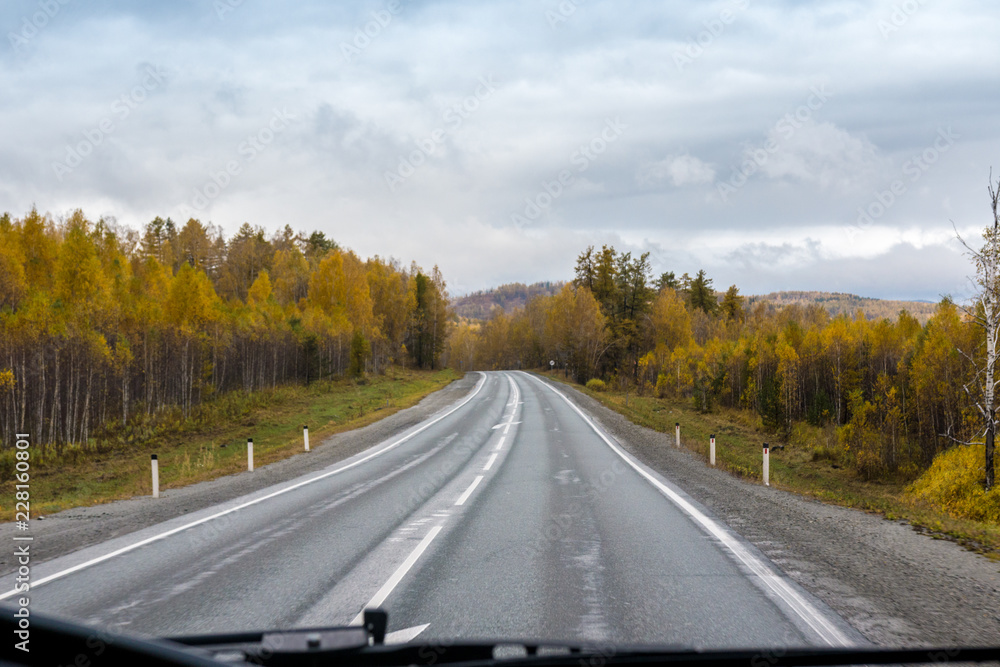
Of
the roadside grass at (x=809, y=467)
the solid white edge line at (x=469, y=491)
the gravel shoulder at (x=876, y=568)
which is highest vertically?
the gravel shoulder at (x=876, y=568)

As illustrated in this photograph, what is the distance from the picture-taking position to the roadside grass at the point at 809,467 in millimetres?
7379

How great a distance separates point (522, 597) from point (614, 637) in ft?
3.37

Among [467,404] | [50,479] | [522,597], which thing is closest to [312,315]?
[467,404]

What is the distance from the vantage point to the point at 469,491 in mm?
9781

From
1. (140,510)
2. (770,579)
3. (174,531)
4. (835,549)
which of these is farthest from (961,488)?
(140,510)

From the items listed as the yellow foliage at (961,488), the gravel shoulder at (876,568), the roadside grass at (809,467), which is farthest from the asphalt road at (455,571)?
the yellow foliage at (961,488)

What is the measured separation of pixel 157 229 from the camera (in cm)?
7612

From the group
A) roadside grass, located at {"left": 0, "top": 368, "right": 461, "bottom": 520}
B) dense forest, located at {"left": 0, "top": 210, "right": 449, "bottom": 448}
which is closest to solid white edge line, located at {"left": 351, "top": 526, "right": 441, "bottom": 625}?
roadside grass, located at {"left": 0, "top": 368, "right": 461, "bottom": 520}

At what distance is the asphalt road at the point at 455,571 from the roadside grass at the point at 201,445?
15.5 ft

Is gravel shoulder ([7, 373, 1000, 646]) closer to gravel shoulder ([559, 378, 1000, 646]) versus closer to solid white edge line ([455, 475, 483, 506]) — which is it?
gravel shoulder ([559, 378, 1000, 646])

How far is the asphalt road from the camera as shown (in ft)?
13.4

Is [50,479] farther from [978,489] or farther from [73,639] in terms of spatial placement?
[978,489]

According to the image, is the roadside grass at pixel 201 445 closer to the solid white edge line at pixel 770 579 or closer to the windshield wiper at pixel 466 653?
the windshield wiper at pixel 466 653

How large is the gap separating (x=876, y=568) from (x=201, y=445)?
1082 inches
